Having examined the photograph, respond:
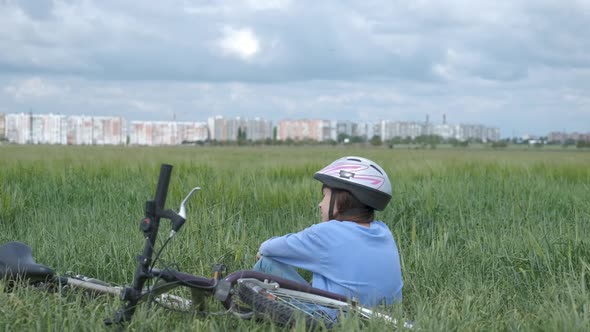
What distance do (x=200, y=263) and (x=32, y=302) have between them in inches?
59.6

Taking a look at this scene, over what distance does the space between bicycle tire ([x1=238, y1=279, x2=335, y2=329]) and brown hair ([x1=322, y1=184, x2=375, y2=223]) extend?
2.12 ft

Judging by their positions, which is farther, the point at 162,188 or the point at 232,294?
the point at 232,294

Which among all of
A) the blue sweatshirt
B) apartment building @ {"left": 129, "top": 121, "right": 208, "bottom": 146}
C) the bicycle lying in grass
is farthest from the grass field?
apartment building @ {"left": 129, "top": 121, "right": 208, "bottom": 146}

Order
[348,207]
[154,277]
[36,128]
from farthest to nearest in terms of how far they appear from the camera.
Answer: [36,128]
[348,207]
[154,277]

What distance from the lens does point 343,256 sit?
3.70 metres

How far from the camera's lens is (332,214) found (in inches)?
153

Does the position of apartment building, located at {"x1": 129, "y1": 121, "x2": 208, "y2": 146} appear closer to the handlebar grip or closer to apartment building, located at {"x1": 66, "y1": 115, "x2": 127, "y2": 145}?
apartment building, located at {"x1": 66, "y1": 115, "x2": 127, "y2": 145}

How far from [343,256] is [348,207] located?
29 cm

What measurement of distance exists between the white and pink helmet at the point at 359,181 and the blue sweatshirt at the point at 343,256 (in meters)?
0.16

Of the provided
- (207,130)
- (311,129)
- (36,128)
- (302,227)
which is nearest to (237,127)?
(207,130)

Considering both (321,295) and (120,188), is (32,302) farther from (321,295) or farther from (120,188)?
(120,188)

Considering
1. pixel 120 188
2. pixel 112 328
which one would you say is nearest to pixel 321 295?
pixel 112 328

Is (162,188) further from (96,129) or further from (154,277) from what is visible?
(96,129)

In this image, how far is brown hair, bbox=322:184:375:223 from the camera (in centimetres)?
382
